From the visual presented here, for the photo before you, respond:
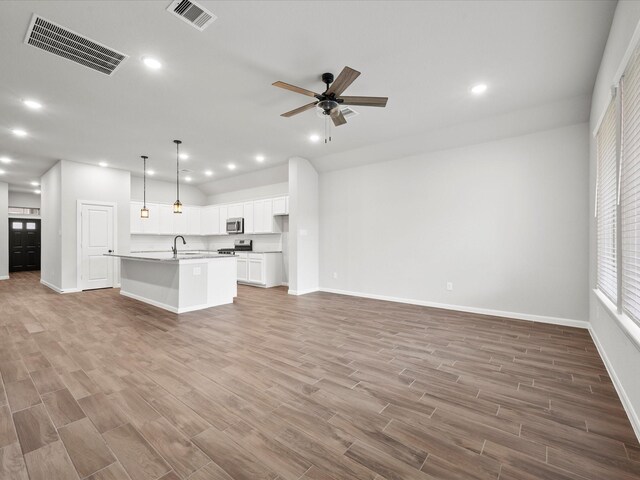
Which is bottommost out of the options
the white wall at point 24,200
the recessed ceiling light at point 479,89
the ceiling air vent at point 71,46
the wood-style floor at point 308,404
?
the wood-style floor at point 308,404

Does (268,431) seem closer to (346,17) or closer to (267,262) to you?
(346,17)

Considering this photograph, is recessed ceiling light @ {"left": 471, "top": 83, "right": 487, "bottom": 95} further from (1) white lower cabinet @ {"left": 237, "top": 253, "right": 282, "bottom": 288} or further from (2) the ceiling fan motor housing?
(1) white lower cabinet @ {"left": 237, "top": 253, "right": 282, "bottom": 288}

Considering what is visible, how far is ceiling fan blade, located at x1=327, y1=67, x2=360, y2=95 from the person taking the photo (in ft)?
8.23

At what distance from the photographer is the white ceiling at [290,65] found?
7.65 feet

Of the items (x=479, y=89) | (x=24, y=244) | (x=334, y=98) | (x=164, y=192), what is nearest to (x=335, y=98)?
(x=334, y=98)

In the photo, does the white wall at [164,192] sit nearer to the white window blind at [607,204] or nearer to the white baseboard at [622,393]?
the white window blind at [607,204]

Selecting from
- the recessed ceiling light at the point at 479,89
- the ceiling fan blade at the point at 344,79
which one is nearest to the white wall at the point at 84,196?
the ceiling fan blade at the point at 344,79

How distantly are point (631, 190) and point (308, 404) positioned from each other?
2.82 m

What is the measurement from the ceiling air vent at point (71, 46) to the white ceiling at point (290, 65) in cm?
9

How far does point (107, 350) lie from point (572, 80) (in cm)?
609

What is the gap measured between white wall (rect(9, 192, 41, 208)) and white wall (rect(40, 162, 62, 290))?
3.69 m

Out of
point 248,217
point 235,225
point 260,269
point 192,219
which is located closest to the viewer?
point 260,269

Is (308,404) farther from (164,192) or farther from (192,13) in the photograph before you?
(164,192)

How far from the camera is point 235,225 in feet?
27.8
